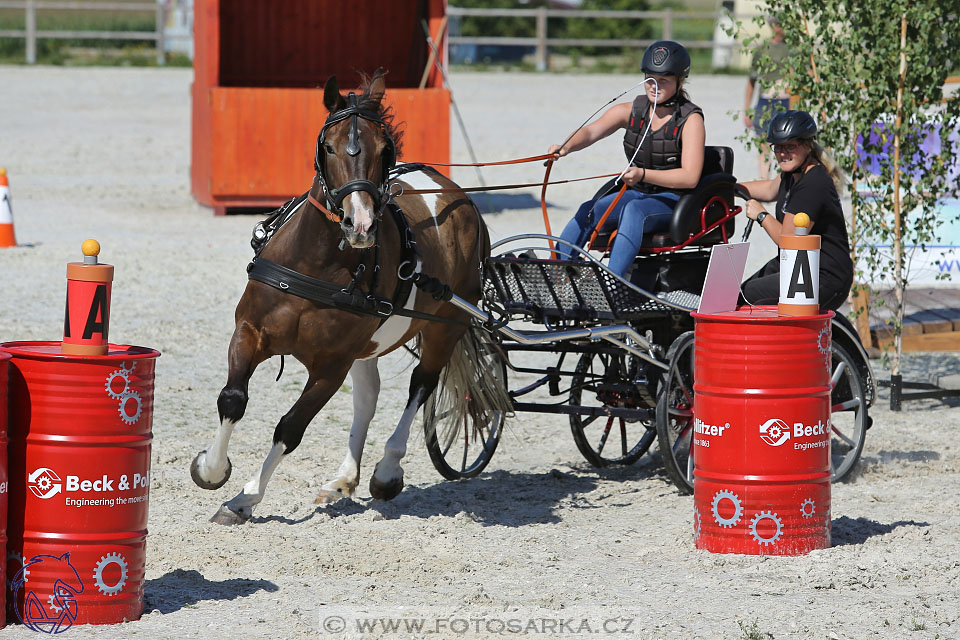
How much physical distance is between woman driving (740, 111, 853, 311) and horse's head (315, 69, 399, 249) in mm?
1965

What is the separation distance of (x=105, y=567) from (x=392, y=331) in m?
2.04

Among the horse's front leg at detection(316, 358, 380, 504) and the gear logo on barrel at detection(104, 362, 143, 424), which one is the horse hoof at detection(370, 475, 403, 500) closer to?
the horse's front leg at detection(316, 358, 380, 504)

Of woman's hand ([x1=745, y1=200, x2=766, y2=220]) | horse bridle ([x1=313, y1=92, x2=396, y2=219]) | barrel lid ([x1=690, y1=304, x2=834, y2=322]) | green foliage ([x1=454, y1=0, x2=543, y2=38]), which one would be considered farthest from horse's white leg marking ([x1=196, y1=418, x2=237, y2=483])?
green foliage ([x1=454, y1=0, x2=543, y2=38])

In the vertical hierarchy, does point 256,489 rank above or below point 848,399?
below

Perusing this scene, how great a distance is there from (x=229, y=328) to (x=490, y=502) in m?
4.06

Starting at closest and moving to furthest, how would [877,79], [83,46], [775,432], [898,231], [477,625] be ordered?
[477,625] < [775,432] < [877,79] < [898,231] < [83,46]

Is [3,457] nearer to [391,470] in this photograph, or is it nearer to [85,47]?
[391,470]

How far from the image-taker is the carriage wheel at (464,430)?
663cm

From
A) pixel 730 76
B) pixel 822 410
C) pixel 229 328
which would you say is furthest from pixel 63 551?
pixel 730 76

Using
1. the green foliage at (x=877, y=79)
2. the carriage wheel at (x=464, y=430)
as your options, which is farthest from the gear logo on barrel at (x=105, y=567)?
Result: the green foliage at (x=877, y=79)

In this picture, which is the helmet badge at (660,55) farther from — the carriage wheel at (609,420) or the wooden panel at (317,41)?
the wooden panel at (317,41)

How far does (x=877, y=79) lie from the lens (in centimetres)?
819

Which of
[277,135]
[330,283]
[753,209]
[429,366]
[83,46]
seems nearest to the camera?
[330,283]

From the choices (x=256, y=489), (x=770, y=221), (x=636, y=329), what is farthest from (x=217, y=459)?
(x=770, y=221)
